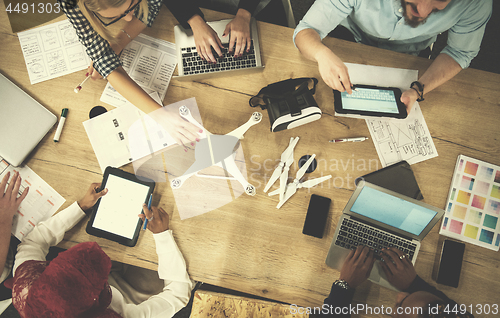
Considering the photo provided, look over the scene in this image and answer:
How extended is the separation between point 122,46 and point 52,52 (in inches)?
12.6

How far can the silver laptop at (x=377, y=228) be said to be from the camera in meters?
0.98

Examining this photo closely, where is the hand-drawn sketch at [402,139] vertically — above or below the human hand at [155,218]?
above

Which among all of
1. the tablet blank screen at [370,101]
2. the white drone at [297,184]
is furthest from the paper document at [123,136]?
the tablet blank screen at [370,101]

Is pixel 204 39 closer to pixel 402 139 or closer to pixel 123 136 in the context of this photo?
pixel 123 136

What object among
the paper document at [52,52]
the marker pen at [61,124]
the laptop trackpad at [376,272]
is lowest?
the laptop trackpad at [376,272]

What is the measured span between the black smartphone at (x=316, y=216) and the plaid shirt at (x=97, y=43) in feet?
3.28

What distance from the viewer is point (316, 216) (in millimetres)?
1060

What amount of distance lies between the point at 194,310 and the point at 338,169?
90cm

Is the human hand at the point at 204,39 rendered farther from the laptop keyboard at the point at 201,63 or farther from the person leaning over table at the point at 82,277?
the person leaning over table at the point at 82,277

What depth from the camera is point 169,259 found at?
1021 mm

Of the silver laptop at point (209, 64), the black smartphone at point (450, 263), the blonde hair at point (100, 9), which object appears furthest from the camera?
the silver laptop at point (209, 64)

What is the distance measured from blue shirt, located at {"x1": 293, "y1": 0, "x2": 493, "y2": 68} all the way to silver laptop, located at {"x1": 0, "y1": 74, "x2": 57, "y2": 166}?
1144mm

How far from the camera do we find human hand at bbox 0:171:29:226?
1030 millimetres

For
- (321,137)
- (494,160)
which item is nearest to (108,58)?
(321,137)
